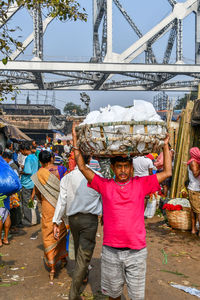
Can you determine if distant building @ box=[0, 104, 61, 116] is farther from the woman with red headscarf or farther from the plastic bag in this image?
→ the plastic bag

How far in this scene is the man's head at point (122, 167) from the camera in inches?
105

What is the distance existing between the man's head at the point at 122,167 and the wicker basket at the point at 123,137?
257mm

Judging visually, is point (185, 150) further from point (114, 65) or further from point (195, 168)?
point (114, 65)

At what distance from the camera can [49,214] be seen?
4.38 metres

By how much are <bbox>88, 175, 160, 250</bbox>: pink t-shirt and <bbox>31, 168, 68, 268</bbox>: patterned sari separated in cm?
180

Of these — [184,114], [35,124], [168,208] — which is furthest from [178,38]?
[168,208]

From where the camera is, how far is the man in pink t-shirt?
103 inches

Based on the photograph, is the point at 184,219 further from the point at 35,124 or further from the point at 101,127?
the point at 35,124

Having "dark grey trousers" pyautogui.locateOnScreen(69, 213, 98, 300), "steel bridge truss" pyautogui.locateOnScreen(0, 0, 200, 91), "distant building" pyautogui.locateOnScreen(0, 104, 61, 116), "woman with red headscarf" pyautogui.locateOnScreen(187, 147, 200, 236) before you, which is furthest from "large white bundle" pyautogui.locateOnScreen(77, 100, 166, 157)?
"distant building" pyautogui.locateOnScreen(0, 104, 61, 116)

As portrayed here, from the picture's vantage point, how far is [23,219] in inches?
295

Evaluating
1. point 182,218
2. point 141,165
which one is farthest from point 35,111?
point 182,218

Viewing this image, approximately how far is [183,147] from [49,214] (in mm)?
4961

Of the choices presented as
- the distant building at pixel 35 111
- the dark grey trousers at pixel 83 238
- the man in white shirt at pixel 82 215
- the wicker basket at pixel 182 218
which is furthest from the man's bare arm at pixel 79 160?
the distant building at pixel 35 111

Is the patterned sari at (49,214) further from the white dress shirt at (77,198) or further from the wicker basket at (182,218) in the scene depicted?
the wicker basket at (182,218)
